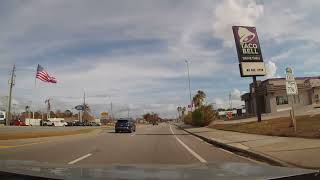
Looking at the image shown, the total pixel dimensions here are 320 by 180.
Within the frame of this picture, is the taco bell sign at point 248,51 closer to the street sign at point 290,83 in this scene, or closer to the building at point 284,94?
the street sign at point 290,83

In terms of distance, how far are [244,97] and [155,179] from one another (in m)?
91.5

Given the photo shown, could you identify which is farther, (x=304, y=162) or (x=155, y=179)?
(x=304, y=162)

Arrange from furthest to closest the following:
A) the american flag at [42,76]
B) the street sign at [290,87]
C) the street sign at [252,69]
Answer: the american flag at [42,76] → the street sign at [252,69] → the street sign at [290,87]

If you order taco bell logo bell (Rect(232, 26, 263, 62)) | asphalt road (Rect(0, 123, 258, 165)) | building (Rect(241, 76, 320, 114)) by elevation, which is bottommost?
asphalt road (Rect(0, 123, 258, 165))

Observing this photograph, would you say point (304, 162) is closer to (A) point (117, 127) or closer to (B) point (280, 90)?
(A) point (117, 127)

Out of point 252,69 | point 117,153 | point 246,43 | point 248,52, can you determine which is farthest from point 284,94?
point 117,153

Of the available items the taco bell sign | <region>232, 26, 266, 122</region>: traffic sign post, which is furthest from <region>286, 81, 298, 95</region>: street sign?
the taco bell sign

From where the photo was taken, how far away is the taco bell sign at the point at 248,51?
4166 centimetres

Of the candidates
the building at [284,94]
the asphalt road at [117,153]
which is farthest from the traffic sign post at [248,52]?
the building at [284,94]

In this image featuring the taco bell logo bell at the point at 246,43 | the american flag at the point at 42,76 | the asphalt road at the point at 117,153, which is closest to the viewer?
the asphalt road at the point at 117,153

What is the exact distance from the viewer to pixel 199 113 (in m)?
65.6

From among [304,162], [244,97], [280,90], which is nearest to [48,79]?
[280,90]

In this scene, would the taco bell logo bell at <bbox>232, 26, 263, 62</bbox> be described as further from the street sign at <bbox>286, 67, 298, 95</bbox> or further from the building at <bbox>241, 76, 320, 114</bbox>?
the building at <bbox>241, 76, 320, 114</bbox>

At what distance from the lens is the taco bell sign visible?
137 feet
